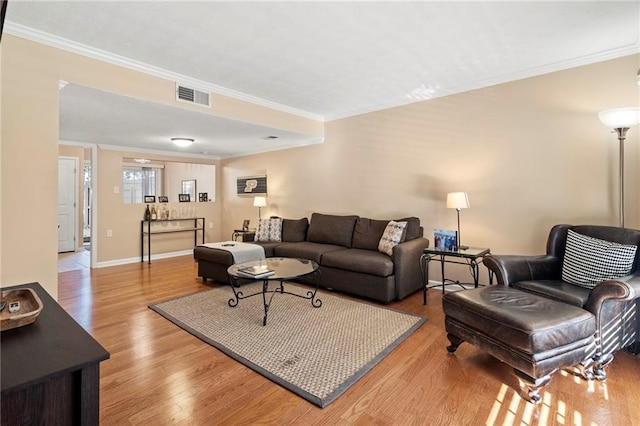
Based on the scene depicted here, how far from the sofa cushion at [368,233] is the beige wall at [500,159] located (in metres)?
0.29

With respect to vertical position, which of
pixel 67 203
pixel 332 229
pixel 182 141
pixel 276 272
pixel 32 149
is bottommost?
pixel 276 272

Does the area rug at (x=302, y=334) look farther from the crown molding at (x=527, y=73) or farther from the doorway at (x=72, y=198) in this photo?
the doorway at (x=72, y=198)

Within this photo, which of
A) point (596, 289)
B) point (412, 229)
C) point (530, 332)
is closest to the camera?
point (530, 332)

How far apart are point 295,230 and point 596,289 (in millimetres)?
3711

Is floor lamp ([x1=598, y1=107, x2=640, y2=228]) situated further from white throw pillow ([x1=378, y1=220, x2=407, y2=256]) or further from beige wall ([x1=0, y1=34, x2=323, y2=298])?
beige wall ([x1=0, y1=34, x2=323, y2=298])

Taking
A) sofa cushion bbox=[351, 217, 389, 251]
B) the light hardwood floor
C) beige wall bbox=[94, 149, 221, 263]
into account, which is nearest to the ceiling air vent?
the light hardwood floor

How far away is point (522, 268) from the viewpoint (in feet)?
8.56

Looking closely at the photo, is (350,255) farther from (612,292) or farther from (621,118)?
(621,118)

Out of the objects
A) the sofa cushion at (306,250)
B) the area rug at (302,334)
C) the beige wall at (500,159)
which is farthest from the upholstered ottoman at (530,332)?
the sofa cushion at (306,250)

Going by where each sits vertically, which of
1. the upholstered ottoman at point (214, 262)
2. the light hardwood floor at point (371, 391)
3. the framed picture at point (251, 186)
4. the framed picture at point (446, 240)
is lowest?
the light hardwood floor at point (371, 391)

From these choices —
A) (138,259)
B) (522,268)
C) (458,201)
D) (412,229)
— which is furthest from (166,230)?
(522,268)

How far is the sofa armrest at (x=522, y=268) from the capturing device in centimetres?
255

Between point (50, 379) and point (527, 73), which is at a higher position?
point (527, 73)

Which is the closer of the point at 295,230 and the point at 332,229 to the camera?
the point at 332,229
